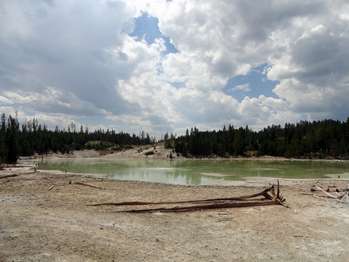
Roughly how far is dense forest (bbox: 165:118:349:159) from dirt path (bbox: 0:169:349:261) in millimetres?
119018

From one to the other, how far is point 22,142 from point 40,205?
4634 inches

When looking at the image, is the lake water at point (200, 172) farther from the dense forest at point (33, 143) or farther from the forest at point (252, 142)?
the forest at point (252, 142)

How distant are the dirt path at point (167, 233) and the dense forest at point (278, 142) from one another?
11902 centimetres

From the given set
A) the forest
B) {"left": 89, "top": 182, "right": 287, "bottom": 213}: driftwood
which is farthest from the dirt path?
the forest

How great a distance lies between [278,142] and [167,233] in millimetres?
138617

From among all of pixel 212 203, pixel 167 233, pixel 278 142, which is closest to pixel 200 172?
pixel 212 203

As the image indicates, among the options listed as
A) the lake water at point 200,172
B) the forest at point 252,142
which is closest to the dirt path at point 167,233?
the lake water at point 200,172

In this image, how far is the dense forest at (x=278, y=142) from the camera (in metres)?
132

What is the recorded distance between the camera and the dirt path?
9711 millimetres

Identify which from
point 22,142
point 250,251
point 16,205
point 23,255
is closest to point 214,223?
point 250,251

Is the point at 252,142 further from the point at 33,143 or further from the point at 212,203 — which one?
the point at 212,203

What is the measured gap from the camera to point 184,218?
15.3 metres

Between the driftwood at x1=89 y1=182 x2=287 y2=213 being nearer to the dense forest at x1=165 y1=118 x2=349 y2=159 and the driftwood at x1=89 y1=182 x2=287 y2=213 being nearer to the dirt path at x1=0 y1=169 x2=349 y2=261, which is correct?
the dirt path at x1=0 y1=169 x2=349 y2=261

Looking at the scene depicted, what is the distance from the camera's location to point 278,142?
5699 inches
